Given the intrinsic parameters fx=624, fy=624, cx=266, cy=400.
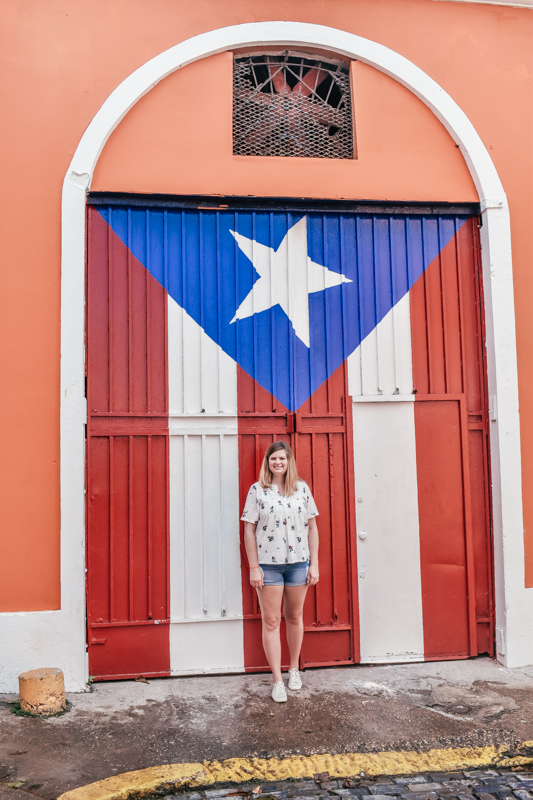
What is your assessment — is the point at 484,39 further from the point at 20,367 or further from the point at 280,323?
the point at 20,367

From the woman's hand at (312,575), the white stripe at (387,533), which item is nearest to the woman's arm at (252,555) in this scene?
the woman's hand at (312,575)

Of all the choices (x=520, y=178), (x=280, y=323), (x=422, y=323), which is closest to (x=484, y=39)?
(x=520, y=178)

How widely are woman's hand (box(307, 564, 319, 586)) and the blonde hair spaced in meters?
0.59

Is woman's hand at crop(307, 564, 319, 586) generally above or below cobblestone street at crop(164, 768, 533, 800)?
above

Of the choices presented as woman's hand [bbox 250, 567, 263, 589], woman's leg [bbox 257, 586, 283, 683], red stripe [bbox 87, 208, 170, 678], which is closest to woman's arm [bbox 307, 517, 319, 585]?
woman's leg [bbox 257, 586, 283, 683]

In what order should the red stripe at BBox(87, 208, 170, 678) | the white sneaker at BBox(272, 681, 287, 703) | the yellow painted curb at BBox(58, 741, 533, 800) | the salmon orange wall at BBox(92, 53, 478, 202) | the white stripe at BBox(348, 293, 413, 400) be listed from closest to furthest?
the yellow painted curb at BBox(58, 741, 533, 800) < the white sneaker at BBox(272, 681, 287, 703) < the red stripe at BBox(87, 208, 170, 678) < the salmon orange wall at BBox(92, 53, 478, 202) < the white stripe at BBox(348, 293, 413, 400)

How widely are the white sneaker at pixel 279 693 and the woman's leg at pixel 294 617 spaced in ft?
0.90

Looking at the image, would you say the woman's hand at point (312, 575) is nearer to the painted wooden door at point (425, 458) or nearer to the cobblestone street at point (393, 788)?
the painted wooden door at point (425, 458)

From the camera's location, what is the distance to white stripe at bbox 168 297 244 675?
4844mm

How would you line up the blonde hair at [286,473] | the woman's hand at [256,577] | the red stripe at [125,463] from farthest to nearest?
the red stripe at [125,463], the blonde hair at [286,473], the woman's hand at [256,577]

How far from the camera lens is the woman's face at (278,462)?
459cm

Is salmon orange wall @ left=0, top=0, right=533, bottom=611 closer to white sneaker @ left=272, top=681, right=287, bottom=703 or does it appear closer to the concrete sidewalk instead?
the concrete sidewalk

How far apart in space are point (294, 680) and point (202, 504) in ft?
4.80

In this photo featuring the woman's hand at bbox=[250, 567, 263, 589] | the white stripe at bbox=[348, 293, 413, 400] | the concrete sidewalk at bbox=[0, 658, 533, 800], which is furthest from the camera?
the white stripe at bbox=[348, 293, 413, 400]
